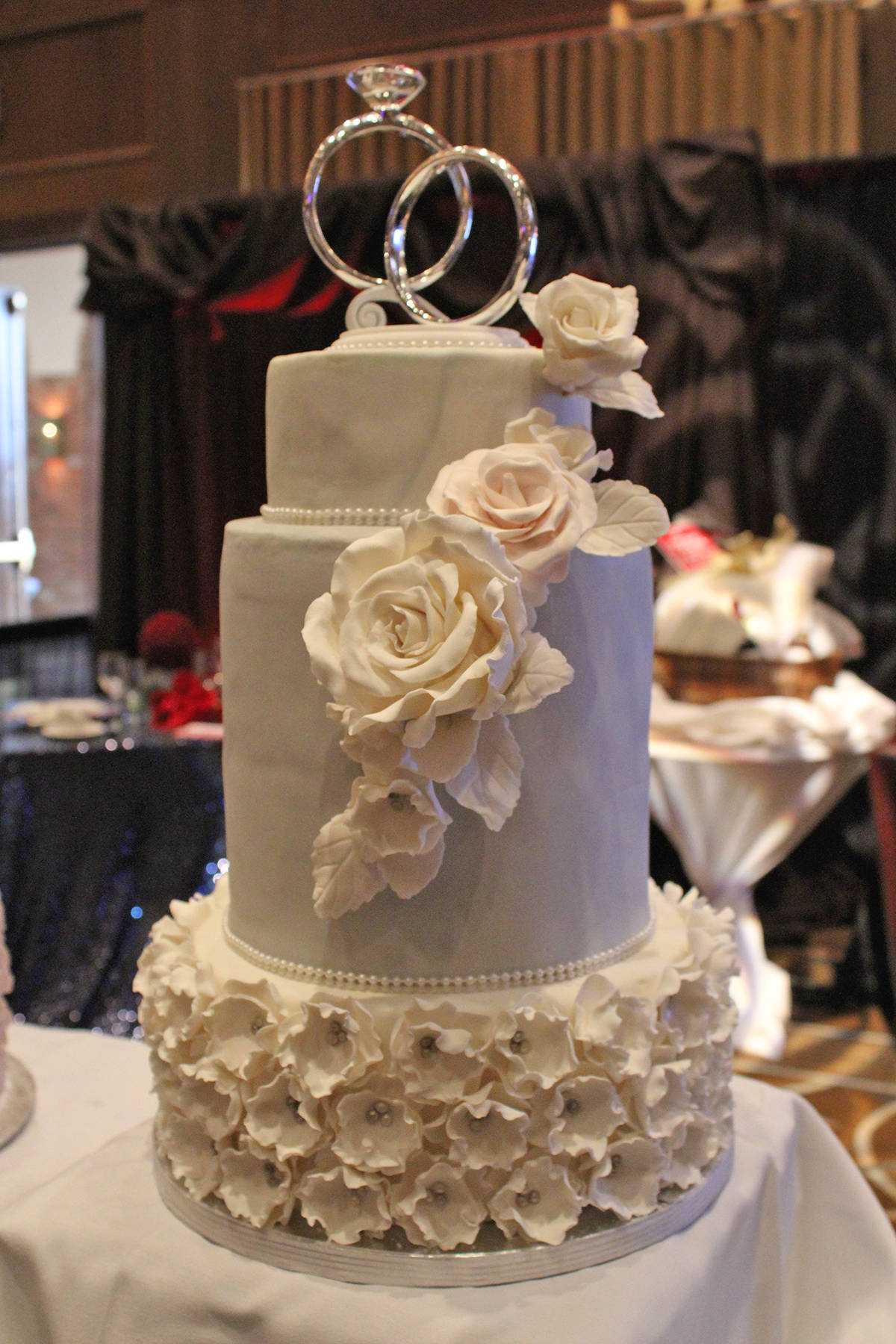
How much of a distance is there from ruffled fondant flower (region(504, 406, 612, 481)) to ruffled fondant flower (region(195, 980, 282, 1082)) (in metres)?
0.46

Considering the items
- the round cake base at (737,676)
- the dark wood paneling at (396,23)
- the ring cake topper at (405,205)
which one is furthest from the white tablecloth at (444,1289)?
the dark wood paneling at (396,23)

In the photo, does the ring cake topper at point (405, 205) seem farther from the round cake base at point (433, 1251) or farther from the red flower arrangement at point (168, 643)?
the red flower arrangement at point (168, 643)

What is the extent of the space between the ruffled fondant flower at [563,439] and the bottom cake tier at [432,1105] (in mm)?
389

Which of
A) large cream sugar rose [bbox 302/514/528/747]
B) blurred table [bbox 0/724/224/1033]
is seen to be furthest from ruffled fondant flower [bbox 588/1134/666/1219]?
blurred table [bbox 0/724/224/1033]

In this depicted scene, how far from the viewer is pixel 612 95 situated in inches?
158

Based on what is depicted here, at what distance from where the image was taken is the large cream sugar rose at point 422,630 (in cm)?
81

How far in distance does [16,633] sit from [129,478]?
71 cm

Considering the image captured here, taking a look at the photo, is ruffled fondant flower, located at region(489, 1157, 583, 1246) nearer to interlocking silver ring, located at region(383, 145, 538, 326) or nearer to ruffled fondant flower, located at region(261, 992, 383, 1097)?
ruffled fondant flower, located at region(261, 992, 383, 1097)

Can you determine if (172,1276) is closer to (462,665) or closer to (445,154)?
(462,665)

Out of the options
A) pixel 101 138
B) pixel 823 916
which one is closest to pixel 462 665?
pixel 823 916

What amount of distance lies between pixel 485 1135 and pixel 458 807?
236 mm

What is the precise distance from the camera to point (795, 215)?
3.73 meters

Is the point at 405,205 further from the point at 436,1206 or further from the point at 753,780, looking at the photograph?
the point at 753,780

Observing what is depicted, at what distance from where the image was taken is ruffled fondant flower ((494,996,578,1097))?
90cm
